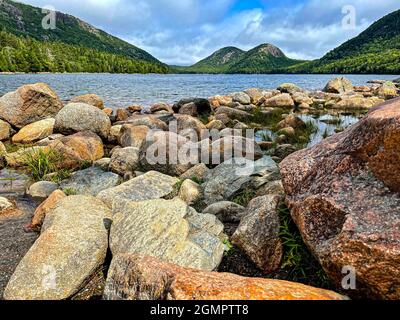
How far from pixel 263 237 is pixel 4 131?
1660 cm

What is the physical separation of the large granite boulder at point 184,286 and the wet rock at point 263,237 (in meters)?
1.25

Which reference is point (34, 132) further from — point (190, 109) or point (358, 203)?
point (358, 203)

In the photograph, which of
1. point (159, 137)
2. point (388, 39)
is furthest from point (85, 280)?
point (388, 39)

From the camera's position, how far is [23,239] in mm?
6730

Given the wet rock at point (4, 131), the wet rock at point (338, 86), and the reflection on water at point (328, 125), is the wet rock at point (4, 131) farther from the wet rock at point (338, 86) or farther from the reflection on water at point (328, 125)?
the wet rock at point (338, 86)

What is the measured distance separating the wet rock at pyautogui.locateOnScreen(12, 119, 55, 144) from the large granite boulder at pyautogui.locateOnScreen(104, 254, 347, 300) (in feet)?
48.0

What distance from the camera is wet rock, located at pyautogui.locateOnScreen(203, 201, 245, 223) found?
22.0ft

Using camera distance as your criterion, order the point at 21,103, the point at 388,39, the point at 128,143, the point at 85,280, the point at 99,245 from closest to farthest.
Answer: the point at 85,280
the point at 99,245
the point at 128,143
the point at 21,103
the point at 388,39

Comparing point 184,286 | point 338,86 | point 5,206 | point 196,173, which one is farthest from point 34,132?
point 338,86

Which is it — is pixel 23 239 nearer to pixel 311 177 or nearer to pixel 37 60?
pixel 311 177

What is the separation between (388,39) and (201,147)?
222 meters

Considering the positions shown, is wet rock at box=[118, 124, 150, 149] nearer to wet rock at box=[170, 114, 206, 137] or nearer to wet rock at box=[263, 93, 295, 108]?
wet rock at box=[170, 114, 206, 137]

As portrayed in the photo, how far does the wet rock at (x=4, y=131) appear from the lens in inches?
668

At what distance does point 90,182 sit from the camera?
10289 mm
